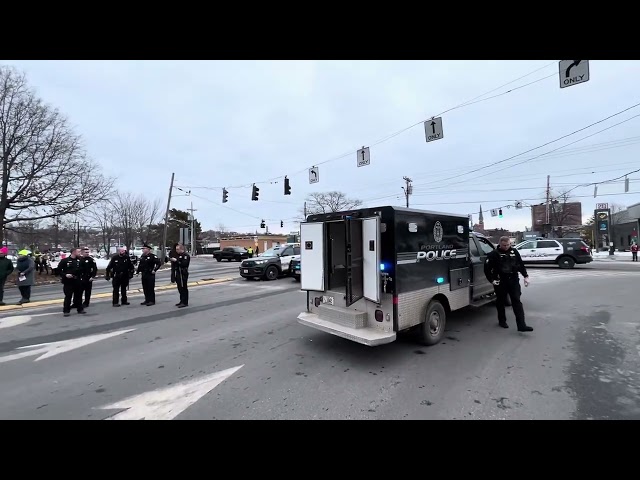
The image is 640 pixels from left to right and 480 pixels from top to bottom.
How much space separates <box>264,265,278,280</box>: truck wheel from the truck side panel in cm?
1064

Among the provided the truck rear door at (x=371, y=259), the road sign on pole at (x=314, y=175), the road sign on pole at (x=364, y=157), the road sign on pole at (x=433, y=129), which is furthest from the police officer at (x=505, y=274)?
the road sign on pole at (x=314, y=175)

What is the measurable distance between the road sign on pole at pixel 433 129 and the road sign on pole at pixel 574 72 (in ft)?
13.6

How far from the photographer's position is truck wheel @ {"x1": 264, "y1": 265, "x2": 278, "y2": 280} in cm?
1532

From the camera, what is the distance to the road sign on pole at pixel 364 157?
15.2 m

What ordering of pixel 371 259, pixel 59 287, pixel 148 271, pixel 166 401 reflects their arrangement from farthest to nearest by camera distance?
pixel 59 287
pixel 148 271
pixel 371 259
pixel 166 401

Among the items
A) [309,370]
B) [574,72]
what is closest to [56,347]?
[309,370]

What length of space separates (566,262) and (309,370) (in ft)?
67.3

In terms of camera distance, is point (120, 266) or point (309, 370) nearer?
point (309, 370)

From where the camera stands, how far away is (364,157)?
15320mm

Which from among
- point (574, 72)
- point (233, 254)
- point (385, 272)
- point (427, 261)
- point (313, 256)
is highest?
point (574, 72)

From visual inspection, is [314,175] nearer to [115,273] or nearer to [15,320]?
[115,273]

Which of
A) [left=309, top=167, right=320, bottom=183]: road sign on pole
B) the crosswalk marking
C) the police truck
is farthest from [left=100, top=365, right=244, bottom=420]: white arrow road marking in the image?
[left=309, top=167, right=320, bottom=183]: road sign on pole

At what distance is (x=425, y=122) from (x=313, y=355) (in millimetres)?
9853

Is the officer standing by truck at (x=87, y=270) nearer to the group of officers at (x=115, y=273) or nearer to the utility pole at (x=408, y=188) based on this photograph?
the group of officers at (x=115, y=273)
